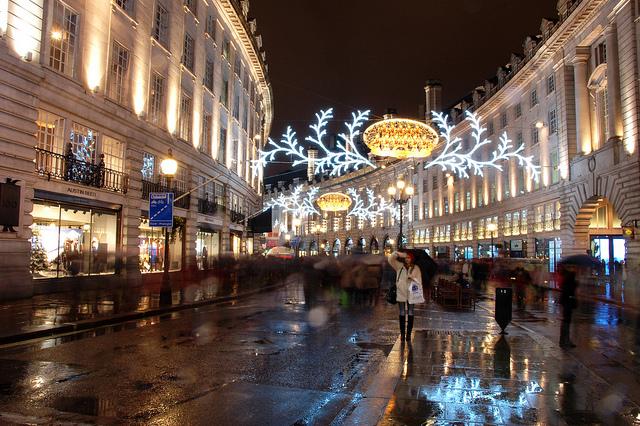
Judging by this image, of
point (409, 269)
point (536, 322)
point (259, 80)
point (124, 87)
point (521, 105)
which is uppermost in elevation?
point (259, 80)

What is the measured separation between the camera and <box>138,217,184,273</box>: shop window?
27.0 m

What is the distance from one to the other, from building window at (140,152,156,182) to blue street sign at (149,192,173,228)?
8.98 meters

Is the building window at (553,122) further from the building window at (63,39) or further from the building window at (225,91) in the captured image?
the building window at (63,39)

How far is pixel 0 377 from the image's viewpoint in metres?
7.47

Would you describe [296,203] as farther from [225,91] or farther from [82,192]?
[82,192]

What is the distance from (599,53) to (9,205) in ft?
122

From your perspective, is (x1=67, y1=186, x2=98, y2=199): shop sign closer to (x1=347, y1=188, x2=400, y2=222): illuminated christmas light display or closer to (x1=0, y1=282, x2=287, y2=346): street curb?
(x1=0, y1=282, x2=287, y2=346): street curb

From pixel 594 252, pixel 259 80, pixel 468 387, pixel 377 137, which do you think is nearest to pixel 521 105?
pixel 594 252

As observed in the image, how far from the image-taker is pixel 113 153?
24.1m

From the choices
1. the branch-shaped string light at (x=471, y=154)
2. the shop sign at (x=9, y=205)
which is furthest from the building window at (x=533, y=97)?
the shop sign at (x=9, y=205)

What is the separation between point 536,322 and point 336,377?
31.5ft

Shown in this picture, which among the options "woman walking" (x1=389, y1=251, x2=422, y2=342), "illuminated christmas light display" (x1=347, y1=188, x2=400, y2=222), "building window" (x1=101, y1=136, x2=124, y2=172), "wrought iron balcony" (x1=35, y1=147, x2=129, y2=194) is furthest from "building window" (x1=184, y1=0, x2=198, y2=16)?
"woman walking" (x1=389, y1=251, x2=422, y2=342)

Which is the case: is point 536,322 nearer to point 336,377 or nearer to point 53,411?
point 336,377

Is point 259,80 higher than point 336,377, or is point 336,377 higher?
point 259,80
